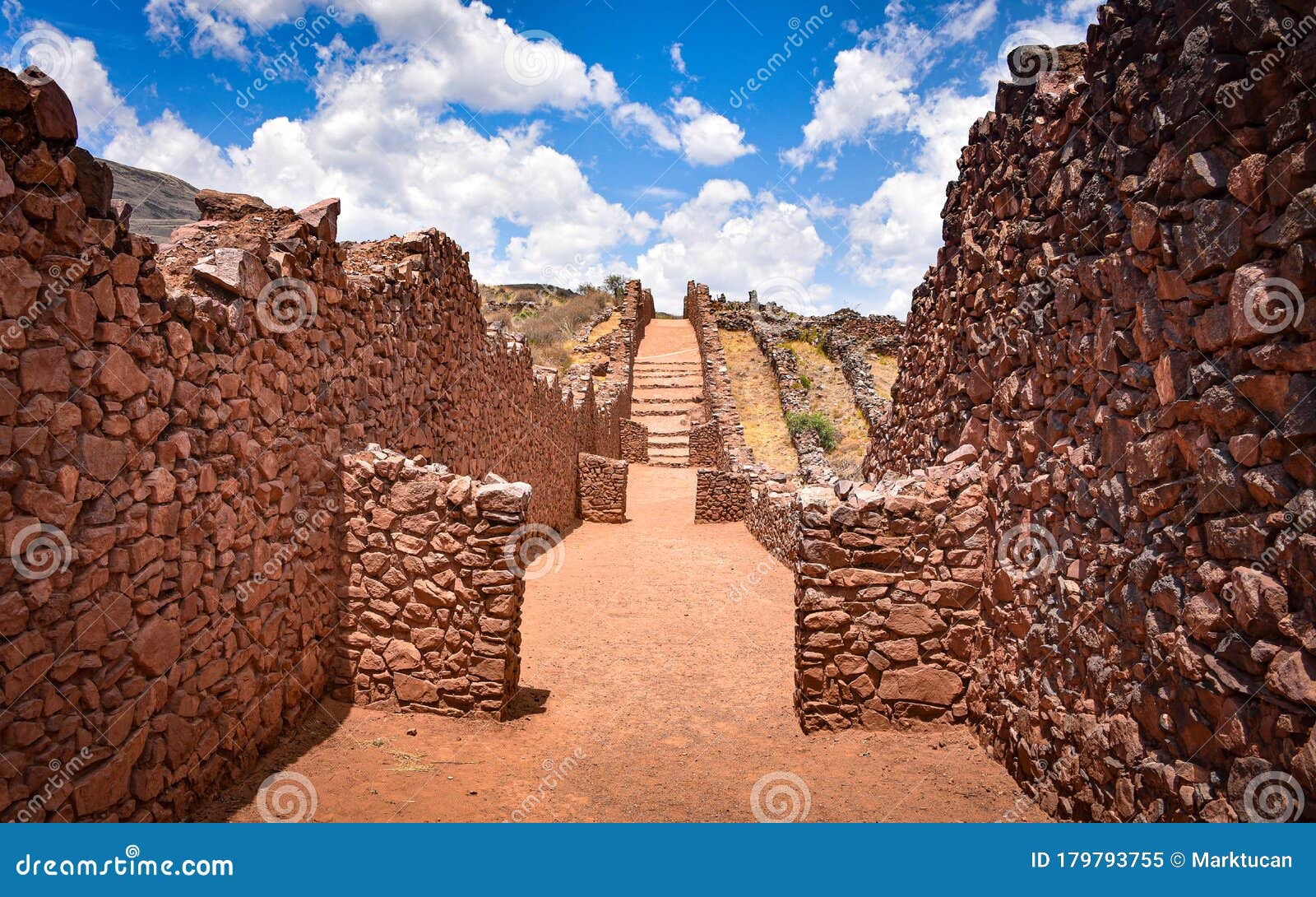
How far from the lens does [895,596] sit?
538 centimetres

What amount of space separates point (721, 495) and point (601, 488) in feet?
9.26

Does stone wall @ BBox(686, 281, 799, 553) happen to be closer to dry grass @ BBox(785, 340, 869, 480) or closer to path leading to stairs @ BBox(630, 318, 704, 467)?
path leading to stairs @ BBox(630, 318, 704, 467)

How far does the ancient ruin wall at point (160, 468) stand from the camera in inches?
118

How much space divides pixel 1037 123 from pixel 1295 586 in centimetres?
336

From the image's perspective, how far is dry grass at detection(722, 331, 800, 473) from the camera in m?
23.0

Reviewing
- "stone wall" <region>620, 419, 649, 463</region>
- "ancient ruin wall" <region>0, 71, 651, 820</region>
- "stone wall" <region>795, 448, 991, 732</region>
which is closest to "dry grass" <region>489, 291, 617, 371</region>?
"stone wall" <region>620, 419, 649, 463</region>

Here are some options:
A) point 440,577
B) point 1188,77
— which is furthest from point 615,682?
point 1188,77

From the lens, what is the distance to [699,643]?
8.51 meters

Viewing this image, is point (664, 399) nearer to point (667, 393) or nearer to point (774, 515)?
point (667, 393)

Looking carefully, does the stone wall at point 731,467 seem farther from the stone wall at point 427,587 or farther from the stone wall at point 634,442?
the stone wall at point 427,587

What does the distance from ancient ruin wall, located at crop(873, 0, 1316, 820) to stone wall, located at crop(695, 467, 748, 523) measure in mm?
11777

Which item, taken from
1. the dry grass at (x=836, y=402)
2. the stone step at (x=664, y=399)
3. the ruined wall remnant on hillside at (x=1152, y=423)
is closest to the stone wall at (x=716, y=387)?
the stone step at (x=664, y=399)

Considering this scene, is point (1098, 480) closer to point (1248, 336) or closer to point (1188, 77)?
point (1248, 336)

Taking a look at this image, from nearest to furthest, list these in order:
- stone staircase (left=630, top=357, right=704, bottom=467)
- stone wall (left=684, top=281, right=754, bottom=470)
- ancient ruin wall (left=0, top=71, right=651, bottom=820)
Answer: ancient ruin wall (left=0, top=71, right=651, bottom=820), stone wall (left=684, top=281, right=754, bottom=470), stone staircase (left=630, top=357, right=704, bottom=467)
